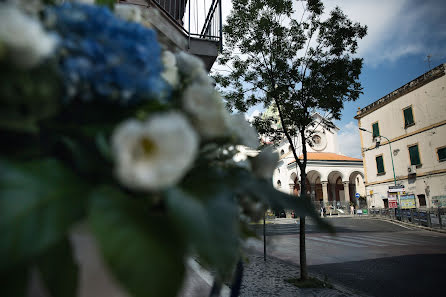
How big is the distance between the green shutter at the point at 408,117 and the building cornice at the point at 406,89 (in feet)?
4.65

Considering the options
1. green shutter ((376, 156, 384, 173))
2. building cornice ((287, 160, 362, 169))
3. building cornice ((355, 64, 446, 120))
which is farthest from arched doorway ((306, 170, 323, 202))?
building cornice ((355, 64, 446, 120))

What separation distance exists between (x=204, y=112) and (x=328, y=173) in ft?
122

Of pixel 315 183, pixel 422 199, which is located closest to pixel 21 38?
pixel 422 199

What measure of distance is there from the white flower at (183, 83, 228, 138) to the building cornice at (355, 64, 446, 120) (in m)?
25.7

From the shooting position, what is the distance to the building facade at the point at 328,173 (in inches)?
1347

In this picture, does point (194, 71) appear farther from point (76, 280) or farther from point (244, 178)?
point (76, 280)

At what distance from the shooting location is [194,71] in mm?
778

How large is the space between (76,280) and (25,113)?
0.30 m

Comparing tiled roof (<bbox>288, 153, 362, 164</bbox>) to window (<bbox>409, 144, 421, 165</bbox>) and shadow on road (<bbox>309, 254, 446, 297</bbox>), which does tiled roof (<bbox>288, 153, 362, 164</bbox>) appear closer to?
window (<bbox>409, 144, 421, 165</bbox>)

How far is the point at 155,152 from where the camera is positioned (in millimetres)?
435

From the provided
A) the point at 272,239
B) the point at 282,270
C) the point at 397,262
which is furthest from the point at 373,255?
the point at 272,239

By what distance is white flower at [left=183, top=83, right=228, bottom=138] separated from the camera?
1.98 feet

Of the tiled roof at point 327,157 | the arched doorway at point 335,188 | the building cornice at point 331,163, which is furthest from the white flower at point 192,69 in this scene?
the arched doorway at point 335,188

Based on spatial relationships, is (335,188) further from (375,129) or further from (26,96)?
(26,96)
